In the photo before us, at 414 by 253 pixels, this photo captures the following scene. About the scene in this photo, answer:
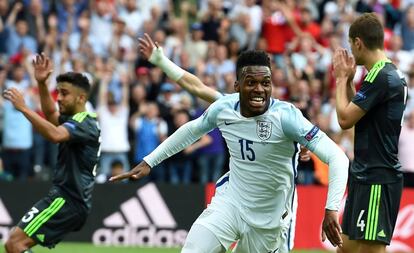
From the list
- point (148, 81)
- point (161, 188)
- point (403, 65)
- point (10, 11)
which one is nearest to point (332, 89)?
point (403, 65)

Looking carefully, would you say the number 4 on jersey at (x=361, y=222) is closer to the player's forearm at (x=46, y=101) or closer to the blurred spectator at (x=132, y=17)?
the player's forearm at (x=46, y=101)

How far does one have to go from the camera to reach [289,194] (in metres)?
8.83

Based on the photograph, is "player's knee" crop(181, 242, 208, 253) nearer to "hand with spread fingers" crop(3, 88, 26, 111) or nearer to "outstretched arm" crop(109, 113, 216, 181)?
"outstretched arm" crop(109, 113, 216, 181)

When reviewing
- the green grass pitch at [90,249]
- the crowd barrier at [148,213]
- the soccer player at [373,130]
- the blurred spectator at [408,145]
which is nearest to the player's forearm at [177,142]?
the soccer player at [373,130]

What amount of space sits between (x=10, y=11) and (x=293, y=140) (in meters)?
12.6

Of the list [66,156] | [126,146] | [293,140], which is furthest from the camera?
[126,146]

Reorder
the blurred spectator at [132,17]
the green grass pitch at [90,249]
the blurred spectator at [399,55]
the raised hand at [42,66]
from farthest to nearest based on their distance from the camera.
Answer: the blurred spectator at [132,17]
the blurred spectator at [399,55]
the green grass pitch at [90,249]
the raised hand at [42,66]

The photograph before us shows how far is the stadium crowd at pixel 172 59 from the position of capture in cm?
1800

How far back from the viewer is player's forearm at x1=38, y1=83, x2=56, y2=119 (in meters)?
11.4

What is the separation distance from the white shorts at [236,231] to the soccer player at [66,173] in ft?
8.19

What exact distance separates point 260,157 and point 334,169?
719mm

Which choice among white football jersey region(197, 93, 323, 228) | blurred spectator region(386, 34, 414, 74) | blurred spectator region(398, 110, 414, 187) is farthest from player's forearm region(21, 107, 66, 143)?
blurred spectator region(386, 34, 414, 74)

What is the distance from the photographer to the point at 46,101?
11.6m

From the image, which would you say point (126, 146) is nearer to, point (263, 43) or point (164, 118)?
point (164, 118)
